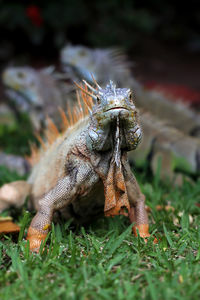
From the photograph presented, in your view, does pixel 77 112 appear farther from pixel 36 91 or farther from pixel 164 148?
pixel 36 91

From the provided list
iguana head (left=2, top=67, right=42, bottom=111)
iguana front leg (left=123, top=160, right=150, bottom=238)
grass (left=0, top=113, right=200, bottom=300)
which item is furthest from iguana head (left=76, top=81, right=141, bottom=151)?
iguana head (left=2, top=67, right=42, bottom=111)

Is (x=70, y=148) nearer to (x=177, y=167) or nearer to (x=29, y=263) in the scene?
(x=29, y=263)

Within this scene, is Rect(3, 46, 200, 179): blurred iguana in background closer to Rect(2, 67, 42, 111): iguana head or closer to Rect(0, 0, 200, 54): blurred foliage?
Rect(2, 67, 42, 111): iguana head

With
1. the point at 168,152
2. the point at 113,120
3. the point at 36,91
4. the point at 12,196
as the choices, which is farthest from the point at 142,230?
the point at 36,91

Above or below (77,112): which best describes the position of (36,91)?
above

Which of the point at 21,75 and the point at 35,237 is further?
the point at 21,75

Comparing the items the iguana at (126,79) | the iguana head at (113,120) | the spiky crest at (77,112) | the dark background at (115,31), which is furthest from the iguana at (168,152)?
the dark background at (115,31)

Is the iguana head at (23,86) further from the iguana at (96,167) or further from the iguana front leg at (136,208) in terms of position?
the iguana front leg at (136,208)
